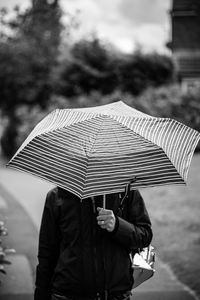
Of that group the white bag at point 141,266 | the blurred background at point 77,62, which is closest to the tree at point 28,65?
the blurred background at point 77,62

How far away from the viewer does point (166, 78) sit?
78.7 feet

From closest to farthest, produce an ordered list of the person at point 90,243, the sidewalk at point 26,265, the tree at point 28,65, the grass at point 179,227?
the person at point 90,243
the sidewalk at point 26,265
the grass at point 179,227
the tree at point 28,65

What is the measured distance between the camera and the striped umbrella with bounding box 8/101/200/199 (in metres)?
2.61

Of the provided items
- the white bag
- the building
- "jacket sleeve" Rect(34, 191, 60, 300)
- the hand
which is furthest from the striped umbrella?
the building

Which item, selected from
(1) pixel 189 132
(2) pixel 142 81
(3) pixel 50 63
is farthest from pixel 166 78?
(1) pixel 189 132

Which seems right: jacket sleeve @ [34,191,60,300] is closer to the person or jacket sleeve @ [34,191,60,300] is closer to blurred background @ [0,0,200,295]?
the person

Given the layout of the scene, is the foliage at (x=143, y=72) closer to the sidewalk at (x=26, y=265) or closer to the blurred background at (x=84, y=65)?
the blurred background at (x=84, y=65)

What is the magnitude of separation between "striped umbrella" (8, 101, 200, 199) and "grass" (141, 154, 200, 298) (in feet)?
10.2

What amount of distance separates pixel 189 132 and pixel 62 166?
817 mm

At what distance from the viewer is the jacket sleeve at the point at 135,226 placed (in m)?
2.74

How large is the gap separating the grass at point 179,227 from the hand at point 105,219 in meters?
3.13

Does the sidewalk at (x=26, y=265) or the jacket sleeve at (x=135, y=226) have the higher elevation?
the jacket sleeve at (x=135, y=226)

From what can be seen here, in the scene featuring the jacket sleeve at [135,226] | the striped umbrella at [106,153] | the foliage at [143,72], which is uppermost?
the striped umbrella at [106,153]

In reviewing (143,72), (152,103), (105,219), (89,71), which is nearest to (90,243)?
(105,219)
